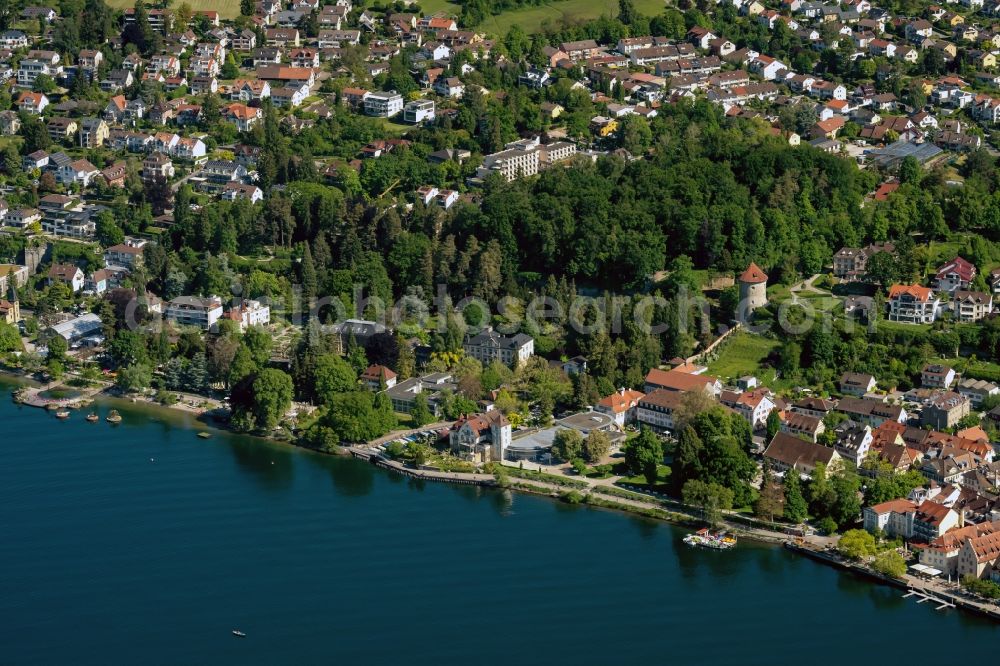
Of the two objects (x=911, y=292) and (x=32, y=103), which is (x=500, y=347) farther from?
(x=32, y=103)

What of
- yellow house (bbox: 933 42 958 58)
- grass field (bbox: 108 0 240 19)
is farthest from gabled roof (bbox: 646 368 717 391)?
grass field (bbox: 108 0 240 19)

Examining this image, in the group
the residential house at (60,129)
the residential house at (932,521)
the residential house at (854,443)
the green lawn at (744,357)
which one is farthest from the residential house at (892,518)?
the residential house at (60,129)

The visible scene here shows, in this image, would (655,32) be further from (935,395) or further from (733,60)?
(935,395)

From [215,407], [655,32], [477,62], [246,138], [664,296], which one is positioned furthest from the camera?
[655,32]

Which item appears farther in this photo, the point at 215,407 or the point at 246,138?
the point at 246,138

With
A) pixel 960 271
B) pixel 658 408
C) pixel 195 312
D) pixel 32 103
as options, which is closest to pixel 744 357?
pixel 658 408

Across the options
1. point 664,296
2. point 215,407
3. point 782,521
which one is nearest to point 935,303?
point 664,296
